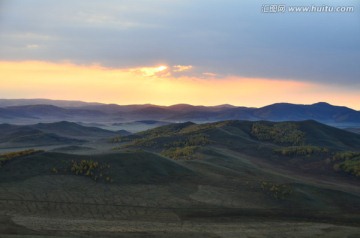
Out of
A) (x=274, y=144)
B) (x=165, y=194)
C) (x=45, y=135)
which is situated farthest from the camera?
(x=45, y=135)

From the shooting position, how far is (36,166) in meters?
56.8

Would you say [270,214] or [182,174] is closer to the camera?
[270,214]

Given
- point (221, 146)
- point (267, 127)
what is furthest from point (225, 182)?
point (267, 127)

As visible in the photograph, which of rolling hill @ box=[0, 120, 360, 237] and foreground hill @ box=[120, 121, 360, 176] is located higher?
foreground hill @ box=[120, 121, 360, 176]

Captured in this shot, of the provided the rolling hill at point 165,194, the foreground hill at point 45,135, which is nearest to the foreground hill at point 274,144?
the rolling hill at point 165,194

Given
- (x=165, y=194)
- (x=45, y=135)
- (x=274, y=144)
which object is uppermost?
(x=274, y=144)

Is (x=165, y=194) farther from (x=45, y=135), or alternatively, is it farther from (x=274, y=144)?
(x=45, y=135)

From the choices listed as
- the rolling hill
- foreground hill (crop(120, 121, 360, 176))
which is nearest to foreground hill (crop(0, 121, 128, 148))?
foreground hill (crop(120, 121, 360, 176))

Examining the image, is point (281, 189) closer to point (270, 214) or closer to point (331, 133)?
point (270, 214)

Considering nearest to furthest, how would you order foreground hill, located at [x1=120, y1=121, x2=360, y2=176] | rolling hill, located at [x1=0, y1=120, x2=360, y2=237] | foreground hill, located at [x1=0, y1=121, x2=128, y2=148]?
rolling hill, located at [x1=0, y1=120, x2=360, y2=237] < foreground hill, located at [x1=120, y1=121, x2=360, y2=176] < foreground hill, located at [x1=0, y1=121, x2=128, y2=148]

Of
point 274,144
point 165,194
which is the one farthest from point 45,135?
point 165,194

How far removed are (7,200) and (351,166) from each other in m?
59.4

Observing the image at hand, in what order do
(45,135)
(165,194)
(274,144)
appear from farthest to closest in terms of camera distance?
(45,135), (274,144), (165,194)

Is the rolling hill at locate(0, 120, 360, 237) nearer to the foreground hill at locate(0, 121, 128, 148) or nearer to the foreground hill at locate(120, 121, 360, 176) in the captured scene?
the foreground hill at locate(120, 121, 360, 176)
